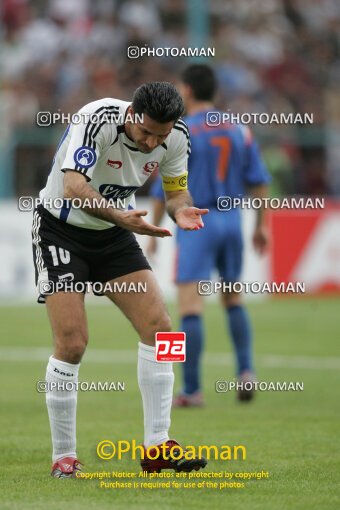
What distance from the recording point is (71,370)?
238 inches

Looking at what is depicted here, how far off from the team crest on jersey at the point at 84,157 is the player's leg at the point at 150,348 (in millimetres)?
708

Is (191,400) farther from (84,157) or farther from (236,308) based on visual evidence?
(84,157)

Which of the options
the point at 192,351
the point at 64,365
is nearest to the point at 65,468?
the point at 64,365

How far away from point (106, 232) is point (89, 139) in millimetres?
625

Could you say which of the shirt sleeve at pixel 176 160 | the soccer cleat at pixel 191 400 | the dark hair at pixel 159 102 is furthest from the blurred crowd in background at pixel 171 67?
the dark hair at pixel 159 102

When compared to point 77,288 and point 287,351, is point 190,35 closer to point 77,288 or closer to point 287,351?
point 287,351

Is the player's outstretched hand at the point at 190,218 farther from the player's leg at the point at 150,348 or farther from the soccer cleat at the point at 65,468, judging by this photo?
the soccer cleat at the point at 65,468

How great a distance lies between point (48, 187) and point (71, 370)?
101cm

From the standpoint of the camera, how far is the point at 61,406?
604 centimetres

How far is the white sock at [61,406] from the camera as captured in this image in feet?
19.8

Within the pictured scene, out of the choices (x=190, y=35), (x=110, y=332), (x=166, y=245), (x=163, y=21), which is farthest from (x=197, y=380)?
(x=163, y=21)

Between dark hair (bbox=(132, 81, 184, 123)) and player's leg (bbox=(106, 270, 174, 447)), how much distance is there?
93cm

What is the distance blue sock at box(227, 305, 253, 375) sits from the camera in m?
9.61

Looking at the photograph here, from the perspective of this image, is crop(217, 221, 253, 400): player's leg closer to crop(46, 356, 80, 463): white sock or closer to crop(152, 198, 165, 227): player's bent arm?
crop(152, 198, 165, 227): player's bent arm
